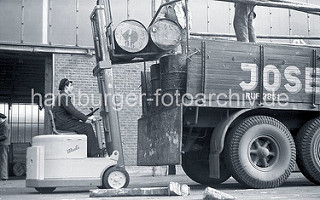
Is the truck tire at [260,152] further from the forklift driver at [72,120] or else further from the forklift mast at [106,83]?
the forklift driver at [72,120]

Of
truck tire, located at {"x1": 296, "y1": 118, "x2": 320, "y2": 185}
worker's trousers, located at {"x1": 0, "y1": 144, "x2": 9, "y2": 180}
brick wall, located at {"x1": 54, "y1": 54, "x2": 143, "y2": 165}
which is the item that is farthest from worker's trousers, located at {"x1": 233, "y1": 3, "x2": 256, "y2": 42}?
worker's trousers, located at {"x1": 0, "y1": 144, "x2": 9, "y2": 180}

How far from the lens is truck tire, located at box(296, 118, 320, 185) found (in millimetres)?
9492

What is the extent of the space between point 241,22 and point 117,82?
291 inches

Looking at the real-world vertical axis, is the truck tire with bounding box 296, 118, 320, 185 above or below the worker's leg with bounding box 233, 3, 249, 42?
below

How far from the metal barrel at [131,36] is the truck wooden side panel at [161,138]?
114 centimetres

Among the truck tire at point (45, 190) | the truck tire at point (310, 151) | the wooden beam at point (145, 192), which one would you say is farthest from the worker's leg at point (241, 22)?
the truck tire at point (45, 190)

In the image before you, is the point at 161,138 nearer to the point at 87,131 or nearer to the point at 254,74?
the point at 87,131

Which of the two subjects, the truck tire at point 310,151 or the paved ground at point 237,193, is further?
the truck tire at point 310,151

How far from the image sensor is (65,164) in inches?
353

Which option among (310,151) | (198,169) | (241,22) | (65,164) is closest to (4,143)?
(198,169)

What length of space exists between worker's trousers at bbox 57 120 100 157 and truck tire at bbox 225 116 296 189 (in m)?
2.10

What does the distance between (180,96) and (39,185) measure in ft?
8.23

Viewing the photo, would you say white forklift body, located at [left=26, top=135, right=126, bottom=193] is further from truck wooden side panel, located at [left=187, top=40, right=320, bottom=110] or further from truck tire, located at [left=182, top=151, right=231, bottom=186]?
truck tire, located at [left=182, top=151, right=231, bottom=186]

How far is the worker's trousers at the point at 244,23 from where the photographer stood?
10370 mm
